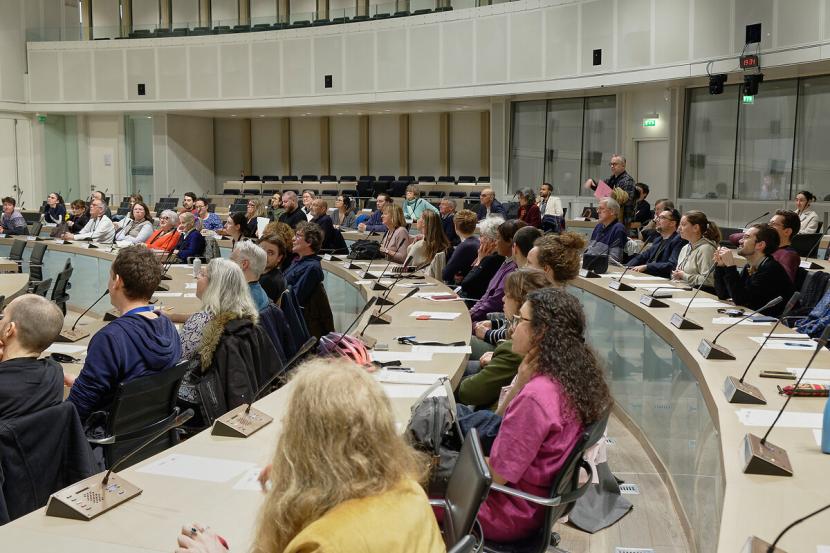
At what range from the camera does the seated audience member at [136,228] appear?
438 inches

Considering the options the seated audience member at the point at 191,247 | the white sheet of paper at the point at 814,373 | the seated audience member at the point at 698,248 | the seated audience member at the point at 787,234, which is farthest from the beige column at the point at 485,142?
the white sheet of paper at the point at 814,373

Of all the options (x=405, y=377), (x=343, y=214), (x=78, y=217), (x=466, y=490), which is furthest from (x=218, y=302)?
(x=78, y=217)

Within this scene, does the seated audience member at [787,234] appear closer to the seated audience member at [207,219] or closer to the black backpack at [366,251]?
the black backpack at [366,251]

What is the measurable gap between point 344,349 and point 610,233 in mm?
5616

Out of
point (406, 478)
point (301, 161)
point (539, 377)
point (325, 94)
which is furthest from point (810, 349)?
point (301, 161)

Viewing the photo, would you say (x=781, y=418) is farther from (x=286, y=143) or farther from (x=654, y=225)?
(x=286, y=143)

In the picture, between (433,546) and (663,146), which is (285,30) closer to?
(663,146)

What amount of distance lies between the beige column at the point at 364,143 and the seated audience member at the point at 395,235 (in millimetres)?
12755

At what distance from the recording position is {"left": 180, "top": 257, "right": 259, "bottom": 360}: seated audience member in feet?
14.2

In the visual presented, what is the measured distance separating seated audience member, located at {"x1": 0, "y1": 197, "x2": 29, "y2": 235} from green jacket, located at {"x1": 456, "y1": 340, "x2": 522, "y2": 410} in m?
11.3

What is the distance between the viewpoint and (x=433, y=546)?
5.58 feet

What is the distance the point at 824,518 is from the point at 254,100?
18.7 meters

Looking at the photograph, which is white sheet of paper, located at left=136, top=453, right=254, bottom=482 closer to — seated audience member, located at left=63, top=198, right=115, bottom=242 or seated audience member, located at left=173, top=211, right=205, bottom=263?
seated audience member, located at left=173, top=211, right=205, bottom=263

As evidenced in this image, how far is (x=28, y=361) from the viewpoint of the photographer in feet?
10.5
